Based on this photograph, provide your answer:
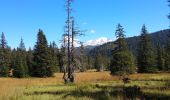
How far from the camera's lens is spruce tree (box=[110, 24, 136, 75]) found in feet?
178

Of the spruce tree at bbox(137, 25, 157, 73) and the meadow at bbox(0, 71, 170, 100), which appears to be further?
the spruce tree at bbox(137, 25, 157, 73)

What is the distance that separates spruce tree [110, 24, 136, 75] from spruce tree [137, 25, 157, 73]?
68.1ft

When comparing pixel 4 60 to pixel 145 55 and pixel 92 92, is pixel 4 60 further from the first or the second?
pixel 92 92

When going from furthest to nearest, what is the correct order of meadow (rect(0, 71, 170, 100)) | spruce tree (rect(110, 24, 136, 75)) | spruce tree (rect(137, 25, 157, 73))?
spruce tree (rect(137, 25, 157, 73)) → spruce tree (rect(110, 24, 136, 75)) → meadow (rect(0, 71, 170, 100))

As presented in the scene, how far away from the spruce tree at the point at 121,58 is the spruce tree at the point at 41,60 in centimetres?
1902

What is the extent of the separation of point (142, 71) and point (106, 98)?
68.8 meters

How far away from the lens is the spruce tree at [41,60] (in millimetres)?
71125

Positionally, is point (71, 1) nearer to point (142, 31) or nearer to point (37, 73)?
point (37, 73)

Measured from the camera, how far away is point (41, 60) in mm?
71250

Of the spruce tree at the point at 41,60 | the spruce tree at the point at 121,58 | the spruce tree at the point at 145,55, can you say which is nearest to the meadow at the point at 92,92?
the spruce tree at the point at 121,58

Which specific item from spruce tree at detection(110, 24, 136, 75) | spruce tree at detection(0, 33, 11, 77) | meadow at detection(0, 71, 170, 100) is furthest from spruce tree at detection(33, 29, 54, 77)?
meadow at detection(0, 71, 170, 100)

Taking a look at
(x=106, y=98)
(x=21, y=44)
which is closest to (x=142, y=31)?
(x=21, y=44)

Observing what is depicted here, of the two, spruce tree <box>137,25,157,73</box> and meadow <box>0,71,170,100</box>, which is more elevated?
spruce tree <box>137,25,157,73</box>

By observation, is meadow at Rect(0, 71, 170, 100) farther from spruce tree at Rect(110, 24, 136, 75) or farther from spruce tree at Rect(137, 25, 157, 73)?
spruce tree at Rect(137, 25, 157, 73)
